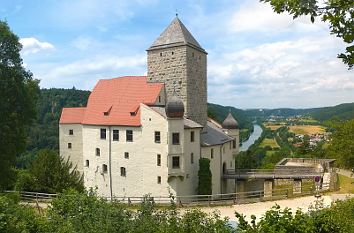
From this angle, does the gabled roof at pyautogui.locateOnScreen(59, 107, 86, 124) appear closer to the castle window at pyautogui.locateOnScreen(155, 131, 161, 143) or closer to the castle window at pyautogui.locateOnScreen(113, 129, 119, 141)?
the castle window at pyautogui.locateOnScreen(113, 129, 119, 141)

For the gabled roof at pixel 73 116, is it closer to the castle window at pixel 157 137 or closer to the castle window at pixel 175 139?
the castle window at pixel 157 137

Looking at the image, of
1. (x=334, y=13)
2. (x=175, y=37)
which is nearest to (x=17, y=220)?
(x=334, y=13)

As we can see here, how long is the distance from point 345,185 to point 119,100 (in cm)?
1992

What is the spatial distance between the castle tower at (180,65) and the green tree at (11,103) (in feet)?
36.4

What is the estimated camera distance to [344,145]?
1131 inches

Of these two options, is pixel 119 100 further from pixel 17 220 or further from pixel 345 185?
pixel 17 220

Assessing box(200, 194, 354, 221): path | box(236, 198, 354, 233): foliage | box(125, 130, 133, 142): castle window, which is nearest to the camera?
box(236, 198, 354, 233): foliage

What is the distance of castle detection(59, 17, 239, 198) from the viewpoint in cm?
2912

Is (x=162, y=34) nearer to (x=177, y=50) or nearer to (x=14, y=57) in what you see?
(x=177, y=50)

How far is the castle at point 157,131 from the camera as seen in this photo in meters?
29.1

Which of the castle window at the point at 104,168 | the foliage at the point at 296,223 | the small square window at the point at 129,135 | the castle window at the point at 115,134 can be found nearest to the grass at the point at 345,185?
the foliage at the point at 296,223

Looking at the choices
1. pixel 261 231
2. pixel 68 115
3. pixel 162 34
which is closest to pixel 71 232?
pixel 261 231

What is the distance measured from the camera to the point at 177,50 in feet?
105

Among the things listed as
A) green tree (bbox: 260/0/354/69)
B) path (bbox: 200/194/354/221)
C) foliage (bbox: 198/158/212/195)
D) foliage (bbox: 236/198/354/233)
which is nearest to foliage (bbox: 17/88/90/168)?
foliage (bbox: 198/158/212/195)
